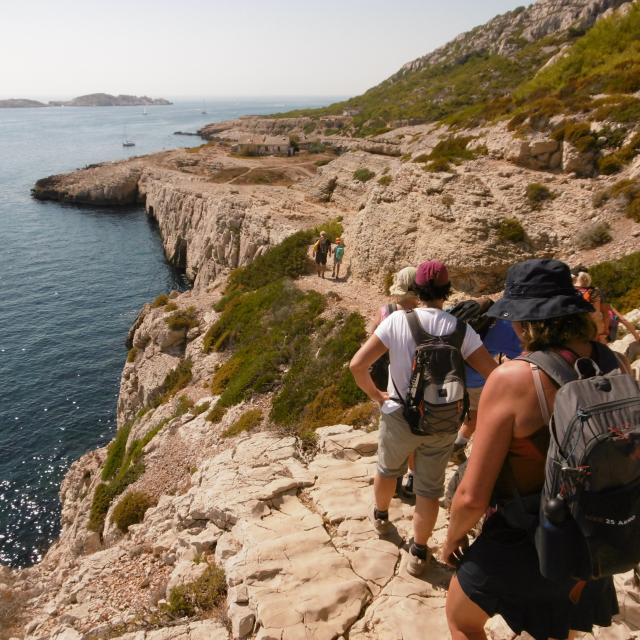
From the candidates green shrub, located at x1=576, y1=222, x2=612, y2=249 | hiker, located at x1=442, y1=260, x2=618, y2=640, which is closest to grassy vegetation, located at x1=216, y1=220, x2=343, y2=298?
green shrub, located at x1=576, y1=222, x2=612, y2=249

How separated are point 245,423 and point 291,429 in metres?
2.36

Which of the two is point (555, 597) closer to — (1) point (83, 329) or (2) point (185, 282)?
(1) point (83, 329)

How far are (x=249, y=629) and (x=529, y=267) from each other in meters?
4.86

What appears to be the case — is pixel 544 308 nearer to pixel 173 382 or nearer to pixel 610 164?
pixel 610 164

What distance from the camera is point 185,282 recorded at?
164ft

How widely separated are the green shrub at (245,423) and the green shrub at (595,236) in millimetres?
11679

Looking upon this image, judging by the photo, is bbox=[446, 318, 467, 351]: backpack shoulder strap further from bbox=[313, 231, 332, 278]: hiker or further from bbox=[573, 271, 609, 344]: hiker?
bbox=[313, 231, 332, 278]: hiker

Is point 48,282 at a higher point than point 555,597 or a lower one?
lower

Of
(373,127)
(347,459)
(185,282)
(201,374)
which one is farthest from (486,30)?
→ (347,459)

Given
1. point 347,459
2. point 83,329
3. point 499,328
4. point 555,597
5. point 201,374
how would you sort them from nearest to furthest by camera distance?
1. point 555,597
2. point 499,328
3. point 347,459
4. point 201,374
5. point 83,329

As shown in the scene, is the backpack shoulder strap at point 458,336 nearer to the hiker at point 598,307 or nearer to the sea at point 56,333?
the hiker at point 598,307

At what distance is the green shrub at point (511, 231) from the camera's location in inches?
660

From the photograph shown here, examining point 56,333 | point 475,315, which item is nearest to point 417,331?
point 475,315

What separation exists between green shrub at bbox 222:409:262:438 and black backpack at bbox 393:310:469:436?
10.3 m
